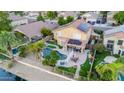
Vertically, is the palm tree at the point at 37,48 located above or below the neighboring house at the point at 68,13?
below

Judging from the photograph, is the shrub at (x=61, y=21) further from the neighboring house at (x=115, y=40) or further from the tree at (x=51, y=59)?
the neighboring house at (x=115, y=40)

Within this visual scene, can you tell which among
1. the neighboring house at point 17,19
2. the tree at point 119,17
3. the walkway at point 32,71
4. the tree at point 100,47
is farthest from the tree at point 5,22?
the tree at point 119,17

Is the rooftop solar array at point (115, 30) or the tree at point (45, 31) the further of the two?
the tree at point (45, 31)

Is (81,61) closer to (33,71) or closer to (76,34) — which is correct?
(76,34)

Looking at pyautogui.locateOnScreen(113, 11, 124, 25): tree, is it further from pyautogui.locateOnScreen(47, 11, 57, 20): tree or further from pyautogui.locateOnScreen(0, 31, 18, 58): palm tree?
pyautogui.locateOnScreen(0, 31, 18, 58): palm tree
